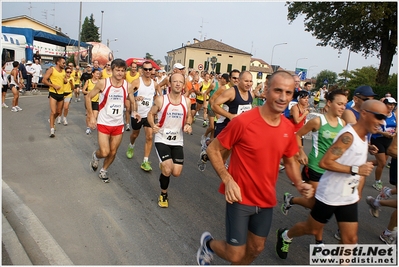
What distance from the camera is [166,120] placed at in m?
5.31

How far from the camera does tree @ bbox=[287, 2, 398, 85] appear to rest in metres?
23.5

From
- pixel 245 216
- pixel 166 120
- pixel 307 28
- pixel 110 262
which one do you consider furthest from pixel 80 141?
pixel 307 28

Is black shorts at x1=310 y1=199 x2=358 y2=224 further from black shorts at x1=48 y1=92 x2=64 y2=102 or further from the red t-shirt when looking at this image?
black shorts at x1=48 y1=92 x2=64 y2=102

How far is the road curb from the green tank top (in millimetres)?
3384

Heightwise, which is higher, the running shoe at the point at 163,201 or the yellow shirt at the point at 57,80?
the yellow shirt at the point at 57,80

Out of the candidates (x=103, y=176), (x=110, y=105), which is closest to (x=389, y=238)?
(x=103, y=176)

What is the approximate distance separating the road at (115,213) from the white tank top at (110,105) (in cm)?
106

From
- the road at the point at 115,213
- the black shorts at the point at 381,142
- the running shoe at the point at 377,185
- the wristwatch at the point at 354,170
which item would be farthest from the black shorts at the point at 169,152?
the running shoe at the point at 377,185

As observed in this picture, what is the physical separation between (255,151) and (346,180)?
1.09 metres

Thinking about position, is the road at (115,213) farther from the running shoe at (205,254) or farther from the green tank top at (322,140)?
the green tank top at (322,140)

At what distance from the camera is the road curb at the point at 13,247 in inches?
136

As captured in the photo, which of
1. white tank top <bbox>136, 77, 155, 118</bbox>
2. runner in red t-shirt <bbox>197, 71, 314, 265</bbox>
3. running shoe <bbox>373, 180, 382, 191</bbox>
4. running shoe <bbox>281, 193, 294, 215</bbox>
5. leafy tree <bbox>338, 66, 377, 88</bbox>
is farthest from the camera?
leafy tree <bbox>338, 66, 377, 88</bbox>

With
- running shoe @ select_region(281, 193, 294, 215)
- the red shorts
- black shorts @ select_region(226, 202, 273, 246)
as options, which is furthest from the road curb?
running shoe @ select_region(281, 193, 294, 215)

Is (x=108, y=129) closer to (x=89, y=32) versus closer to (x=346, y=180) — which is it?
(x=346, y=180)
